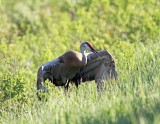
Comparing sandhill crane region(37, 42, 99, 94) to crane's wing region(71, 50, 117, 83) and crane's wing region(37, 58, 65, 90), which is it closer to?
crane's wing region(37, 58, 65, 90)

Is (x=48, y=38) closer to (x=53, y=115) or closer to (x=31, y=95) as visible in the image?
(x=31, y=95)

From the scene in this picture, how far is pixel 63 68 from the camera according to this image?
43.0 feet

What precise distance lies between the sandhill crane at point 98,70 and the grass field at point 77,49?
20 centimetres

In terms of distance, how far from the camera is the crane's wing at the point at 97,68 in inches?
508

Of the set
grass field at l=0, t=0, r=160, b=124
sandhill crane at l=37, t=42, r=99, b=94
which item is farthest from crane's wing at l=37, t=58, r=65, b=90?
grass field at l=0, t=0, r=160, b=124

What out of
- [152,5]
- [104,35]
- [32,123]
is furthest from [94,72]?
[152,5]

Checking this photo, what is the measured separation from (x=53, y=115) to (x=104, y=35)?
33.8 ft

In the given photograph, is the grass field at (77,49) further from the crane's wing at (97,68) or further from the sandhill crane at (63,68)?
the sandhill crane at (63,68)

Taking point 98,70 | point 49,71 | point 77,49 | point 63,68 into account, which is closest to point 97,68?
point 98,70

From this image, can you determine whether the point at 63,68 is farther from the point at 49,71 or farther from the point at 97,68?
the point at 97,68

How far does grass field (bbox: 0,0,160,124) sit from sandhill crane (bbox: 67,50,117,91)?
0.20 meters

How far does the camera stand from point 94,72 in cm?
1327

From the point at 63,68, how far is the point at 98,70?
62 centimetres

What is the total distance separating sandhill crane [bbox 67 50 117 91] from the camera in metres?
12.9
